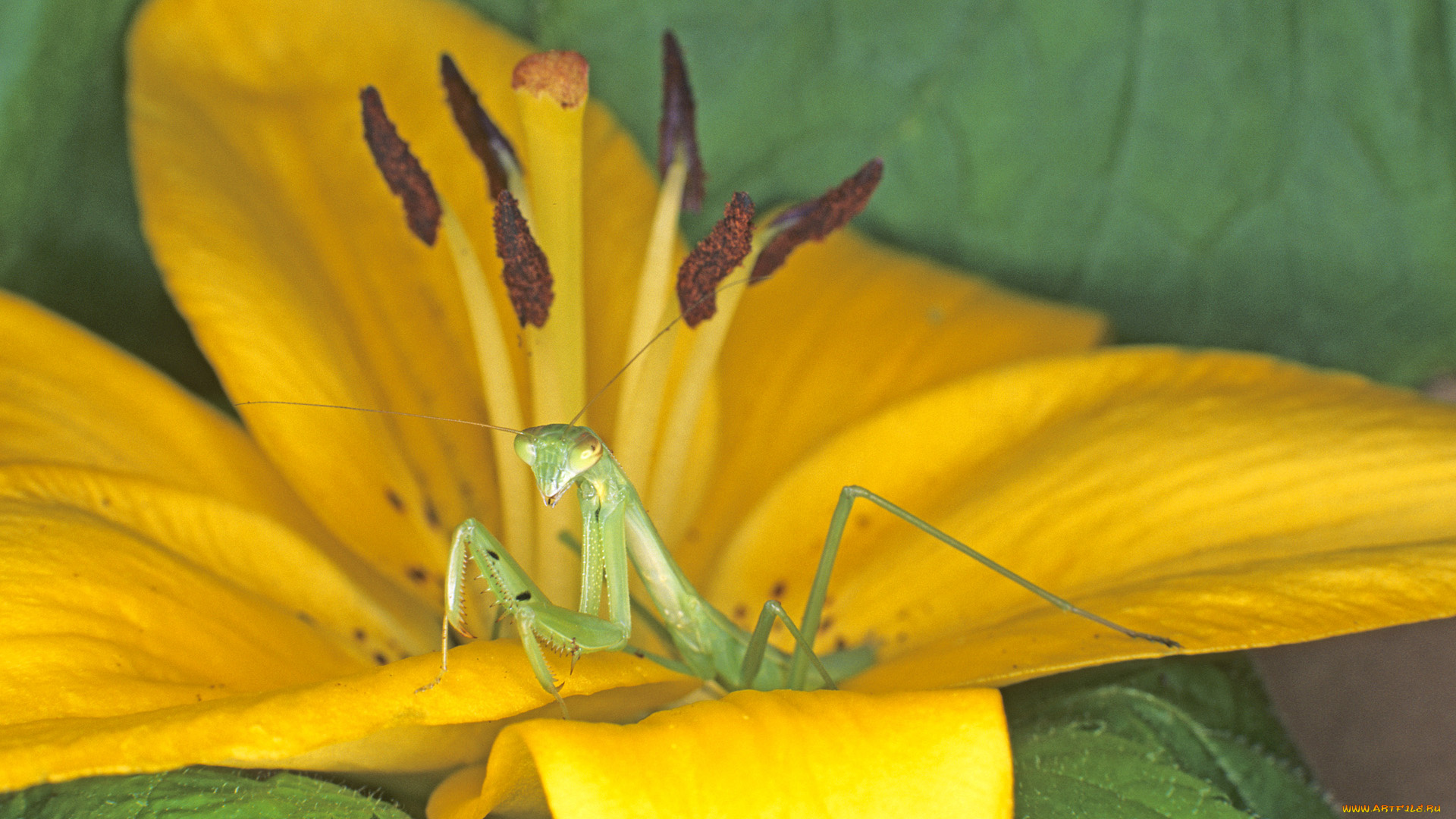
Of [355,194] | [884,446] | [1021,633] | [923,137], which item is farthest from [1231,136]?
[355,194]

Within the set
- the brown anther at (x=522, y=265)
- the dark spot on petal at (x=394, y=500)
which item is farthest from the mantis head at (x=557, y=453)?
the dark spot on petal at (x=394, y=500)

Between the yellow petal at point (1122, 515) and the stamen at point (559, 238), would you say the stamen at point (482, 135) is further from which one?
the yellow petal at point (1122, 515)

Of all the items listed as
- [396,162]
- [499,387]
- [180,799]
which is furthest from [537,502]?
[180,799]

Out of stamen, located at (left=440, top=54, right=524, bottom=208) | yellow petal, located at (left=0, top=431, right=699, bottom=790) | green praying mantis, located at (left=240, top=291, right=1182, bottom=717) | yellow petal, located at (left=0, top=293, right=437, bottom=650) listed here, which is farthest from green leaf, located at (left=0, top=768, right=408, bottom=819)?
stamen, located at (left=440, top=54, right=524, bottom=208)

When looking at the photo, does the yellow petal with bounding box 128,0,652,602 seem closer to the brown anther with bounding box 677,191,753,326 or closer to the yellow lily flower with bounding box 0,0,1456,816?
the yellow lily flower with bounding box 0,0,1456,816

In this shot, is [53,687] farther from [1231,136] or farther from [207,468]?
[1231,136]

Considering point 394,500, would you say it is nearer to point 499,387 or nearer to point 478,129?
point 499,387
